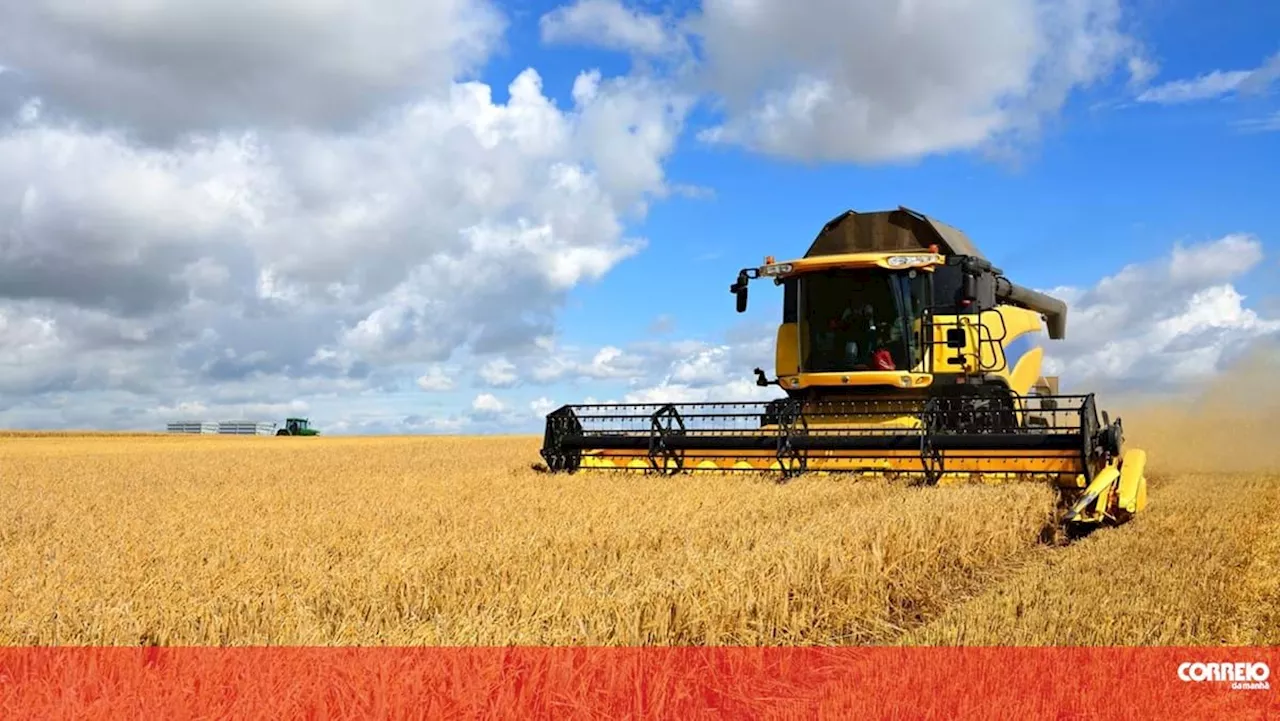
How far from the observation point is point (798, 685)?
4.42m

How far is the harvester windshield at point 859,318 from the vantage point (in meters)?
11.6

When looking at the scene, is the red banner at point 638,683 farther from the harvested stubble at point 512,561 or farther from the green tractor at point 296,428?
the green tractor at point 296,428

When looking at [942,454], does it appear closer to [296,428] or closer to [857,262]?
[857,262]

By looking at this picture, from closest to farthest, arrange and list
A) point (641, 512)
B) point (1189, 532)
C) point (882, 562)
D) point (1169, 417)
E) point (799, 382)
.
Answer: point (882, 562) < point (641, 512) < point (1189, 532) < point (799, 382) < point (1169, 417)

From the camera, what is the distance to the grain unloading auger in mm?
10508

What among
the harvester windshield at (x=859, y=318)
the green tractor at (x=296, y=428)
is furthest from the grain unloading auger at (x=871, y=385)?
the green tractor at (x=296, y=428)

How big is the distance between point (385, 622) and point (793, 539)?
2702 millimetres

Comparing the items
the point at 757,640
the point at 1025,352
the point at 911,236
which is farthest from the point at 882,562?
the point at 1025,352

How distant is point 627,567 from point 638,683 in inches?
69.9

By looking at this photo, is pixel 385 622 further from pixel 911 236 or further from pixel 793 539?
pixel 911 236

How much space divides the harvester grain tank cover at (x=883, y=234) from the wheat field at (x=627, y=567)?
368 centimetres

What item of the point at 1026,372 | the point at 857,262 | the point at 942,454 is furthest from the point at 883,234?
the point at 942,454

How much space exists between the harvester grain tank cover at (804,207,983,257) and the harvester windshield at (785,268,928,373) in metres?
0.82

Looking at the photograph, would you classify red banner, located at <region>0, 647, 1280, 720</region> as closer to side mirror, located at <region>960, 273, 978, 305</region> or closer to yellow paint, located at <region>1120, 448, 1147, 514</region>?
yellow paint, located at <region>1120, 448, 1147, 514</region>
